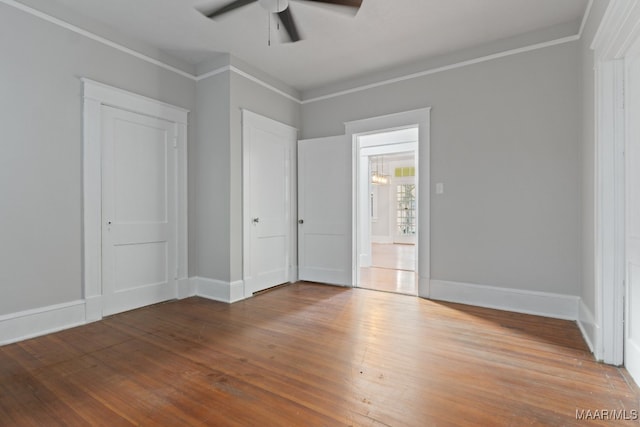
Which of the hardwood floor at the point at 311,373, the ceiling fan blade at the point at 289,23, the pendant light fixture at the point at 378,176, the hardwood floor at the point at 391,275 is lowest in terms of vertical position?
the hardwood floor at the point at 311,373

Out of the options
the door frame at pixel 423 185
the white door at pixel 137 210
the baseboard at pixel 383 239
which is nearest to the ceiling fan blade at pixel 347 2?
the door frame at pixel 423 185

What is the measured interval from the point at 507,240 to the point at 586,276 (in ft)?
2.45

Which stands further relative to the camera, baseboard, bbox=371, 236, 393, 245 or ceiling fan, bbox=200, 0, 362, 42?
baseboard, bbox=371, 236, 393, 245

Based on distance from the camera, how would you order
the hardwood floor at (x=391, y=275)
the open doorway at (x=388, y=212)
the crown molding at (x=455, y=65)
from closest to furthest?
the crown molding at (x=455, y=65) < the hardwood floor at (x=391, y=275) < the open doorway at (x=388, y=212)

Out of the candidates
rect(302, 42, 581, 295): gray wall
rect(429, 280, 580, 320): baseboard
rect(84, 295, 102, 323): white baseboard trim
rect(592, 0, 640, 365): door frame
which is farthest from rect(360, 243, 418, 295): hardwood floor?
rect(84, 295, 102, 323): white baseboard trim

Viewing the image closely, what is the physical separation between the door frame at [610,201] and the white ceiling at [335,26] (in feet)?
3.42

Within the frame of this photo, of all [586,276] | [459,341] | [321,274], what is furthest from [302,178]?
[586,276]

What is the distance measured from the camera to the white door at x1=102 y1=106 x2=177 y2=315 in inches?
129

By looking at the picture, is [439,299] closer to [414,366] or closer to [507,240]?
[507,240]

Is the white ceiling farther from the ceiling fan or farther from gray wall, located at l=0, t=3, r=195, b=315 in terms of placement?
gray wall, located at l=0, t=3, r=195, b=315

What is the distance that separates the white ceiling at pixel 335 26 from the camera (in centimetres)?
289

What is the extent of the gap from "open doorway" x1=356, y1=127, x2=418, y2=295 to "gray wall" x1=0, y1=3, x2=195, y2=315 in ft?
10.8

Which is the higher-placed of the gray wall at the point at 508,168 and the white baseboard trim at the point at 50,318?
the gray wall at the point at 508,168

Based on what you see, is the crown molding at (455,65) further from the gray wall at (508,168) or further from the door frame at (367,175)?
the door frame at (367,175)
